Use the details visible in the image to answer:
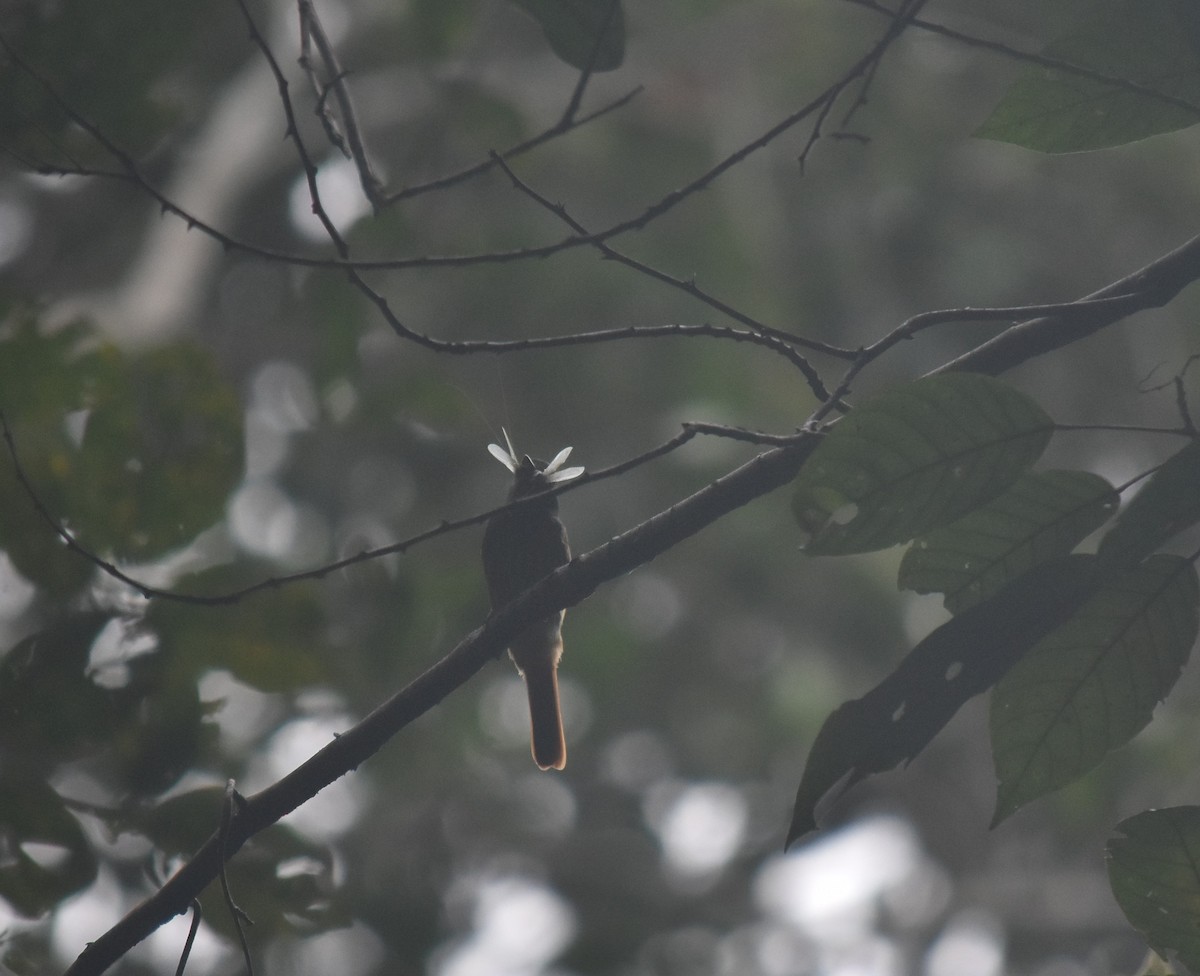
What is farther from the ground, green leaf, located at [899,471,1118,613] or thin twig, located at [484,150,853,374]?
thin twig, located at [484,150,853,374]

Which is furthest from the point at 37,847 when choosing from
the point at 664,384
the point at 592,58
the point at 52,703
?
the point at 664,384

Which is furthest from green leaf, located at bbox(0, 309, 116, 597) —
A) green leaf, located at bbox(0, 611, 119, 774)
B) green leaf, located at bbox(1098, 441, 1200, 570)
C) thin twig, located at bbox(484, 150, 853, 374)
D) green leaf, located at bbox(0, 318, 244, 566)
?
green leaf, located at bbox(1098, 441, 1200, 570)

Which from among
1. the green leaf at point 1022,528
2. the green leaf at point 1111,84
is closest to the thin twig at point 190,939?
the green leaf at point 1022,528

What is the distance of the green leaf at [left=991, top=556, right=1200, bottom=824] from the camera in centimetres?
154

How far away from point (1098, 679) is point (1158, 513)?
0.75 feet

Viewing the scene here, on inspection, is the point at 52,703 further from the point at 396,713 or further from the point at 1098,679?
the point at 1098,679

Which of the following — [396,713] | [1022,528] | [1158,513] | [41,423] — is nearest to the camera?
[1158,513]

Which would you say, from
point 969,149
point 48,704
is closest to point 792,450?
point 48,704

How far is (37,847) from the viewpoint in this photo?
1898mm

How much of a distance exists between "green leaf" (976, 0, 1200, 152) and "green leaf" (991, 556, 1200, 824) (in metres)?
0.63

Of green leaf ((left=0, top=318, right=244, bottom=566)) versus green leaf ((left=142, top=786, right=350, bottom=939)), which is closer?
green leaf ((left=142, top=786, right=350, bottom=939))

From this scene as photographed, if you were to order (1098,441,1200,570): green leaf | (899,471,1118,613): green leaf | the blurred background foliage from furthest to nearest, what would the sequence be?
the blurred background foliage → (899,471,1118,613): green leaf → (1098,441,1200,570): green leaf

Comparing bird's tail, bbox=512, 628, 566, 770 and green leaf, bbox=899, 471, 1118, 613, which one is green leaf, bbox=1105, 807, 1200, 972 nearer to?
green leaf, bbox=899, 471, 1118, 613

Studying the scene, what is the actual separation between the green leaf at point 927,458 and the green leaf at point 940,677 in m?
0.13
